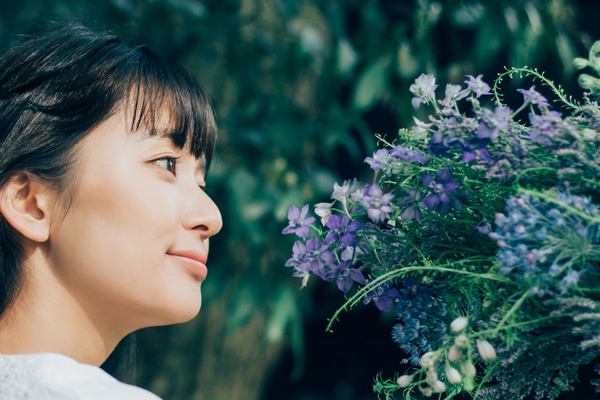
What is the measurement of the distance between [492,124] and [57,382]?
0.51m

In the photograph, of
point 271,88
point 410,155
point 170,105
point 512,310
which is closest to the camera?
point 512,310

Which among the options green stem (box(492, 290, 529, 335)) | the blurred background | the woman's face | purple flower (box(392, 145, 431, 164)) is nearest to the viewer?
green stem (box(492, 290, 529, 335))

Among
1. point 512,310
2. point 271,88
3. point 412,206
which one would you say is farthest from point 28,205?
point 271,88

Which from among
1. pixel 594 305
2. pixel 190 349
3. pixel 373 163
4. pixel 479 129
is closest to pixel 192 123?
pixel 373 163

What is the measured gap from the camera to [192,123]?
0.88 metres

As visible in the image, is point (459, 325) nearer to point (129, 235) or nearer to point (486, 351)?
point (486, 351)

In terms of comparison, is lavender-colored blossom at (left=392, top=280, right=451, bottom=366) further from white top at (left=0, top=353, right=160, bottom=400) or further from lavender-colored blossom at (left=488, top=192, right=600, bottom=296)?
white top at (left=0, top=353, right=160, bottom=400)

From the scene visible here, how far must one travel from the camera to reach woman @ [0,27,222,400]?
76cm

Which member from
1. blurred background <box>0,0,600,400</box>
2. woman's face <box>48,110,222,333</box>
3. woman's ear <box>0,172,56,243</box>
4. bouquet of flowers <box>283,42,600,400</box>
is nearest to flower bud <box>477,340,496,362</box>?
bouquet of flowers <box>283,42,600,400</box>

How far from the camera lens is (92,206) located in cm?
77

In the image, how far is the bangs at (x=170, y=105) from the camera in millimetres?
822

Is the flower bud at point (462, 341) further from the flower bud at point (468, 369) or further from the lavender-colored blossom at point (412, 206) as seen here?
the lavender-colored blossom at point (412, 206)

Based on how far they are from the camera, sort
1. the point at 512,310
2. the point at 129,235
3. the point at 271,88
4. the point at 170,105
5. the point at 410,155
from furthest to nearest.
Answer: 1. the point at 271,88
2. the point at 170,105
3. the point at 129,235
4. the point at 410,155
5. the point at 512,310

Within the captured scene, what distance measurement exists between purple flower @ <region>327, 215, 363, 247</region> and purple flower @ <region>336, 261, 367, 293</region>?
1.1 inches
